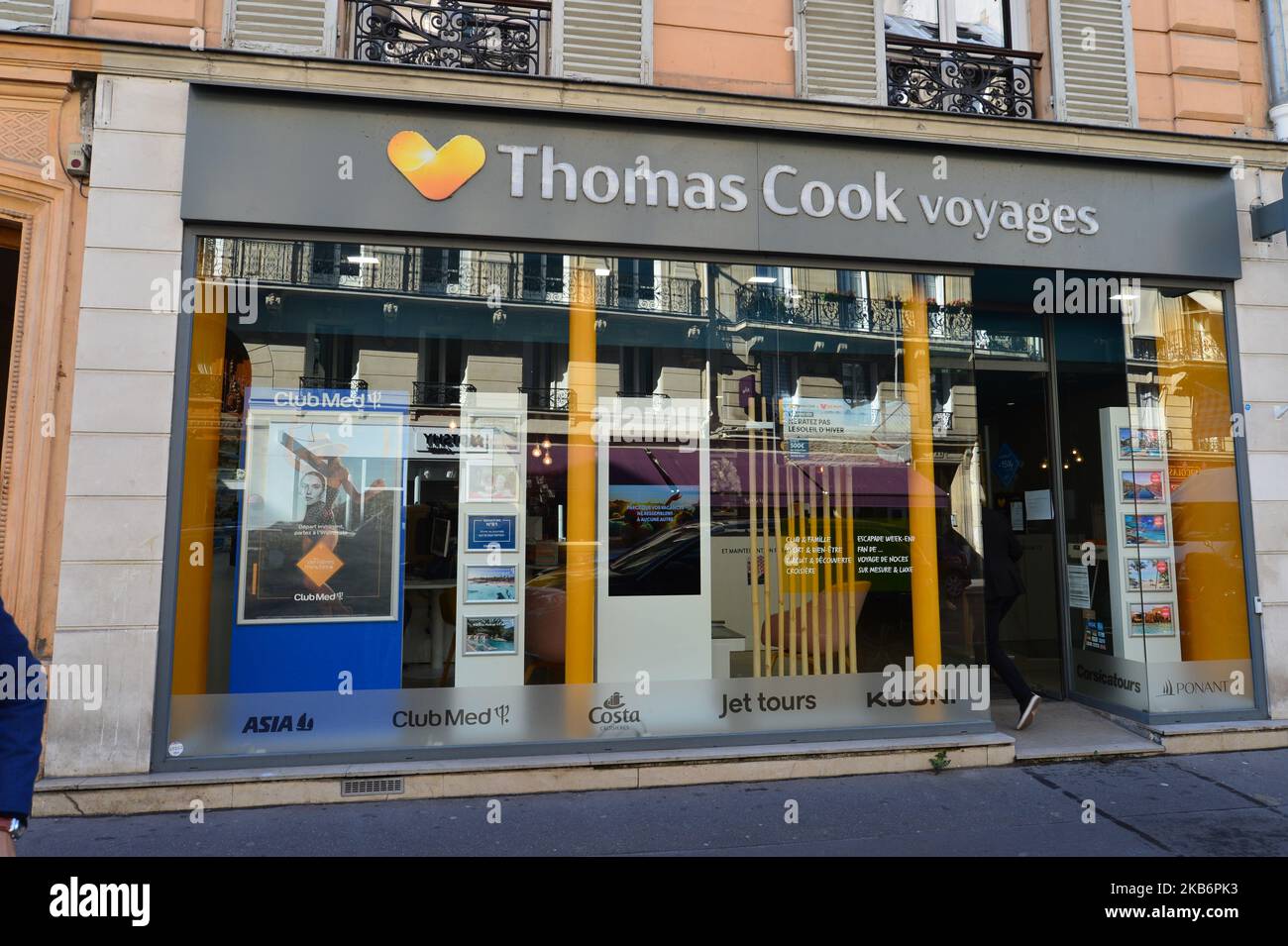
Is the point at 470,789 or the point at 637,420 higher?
the point at 637,420

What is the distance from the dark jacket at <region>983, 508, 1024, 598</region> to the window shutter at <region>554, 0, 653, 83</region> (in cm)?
454

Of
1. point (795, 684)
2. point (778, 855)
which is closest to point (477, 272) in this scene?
point (795, 684)

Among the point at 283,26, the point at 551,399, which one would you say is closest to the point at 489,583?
the point at 551,399

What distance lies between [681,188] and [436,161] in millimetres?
1746

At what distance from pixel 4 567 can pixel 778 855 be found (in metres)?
4.97

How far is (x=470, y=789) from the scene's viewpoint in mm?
5281

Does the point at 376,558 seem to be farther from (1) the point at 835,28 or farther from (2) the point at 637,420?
(1) the point at 835,28

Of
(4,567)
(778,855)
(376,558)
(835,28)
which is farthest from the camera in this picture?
(835,28)

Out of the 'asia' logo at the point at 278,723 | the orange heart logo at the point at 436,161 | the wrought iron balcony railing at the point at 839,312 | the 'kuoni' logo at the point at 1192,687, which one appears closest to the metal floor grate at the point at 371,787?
the 'asia' logo at the point at 278,723

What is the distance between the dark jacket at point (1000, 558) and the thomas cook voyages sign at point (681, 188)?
2140mm

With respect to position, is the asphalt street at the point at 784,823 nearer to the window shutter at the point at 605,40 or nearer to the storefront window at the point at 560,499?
the storefront window at the point at 560,499

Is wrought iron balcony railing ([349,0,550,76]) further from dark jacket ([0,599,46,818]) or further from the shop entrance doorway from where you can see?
dark jacket ([0,599,46,818])

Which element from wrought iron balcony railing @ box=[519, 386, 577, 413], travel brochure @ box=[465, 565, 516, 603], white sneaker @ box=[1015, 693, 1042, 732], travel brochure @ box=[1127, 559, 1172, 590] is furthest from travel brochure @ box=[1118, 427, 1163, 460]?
travel brochure @ box=[465, 565, 516, 603]

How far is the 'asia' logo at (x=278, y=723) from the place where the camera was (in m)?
5.36
